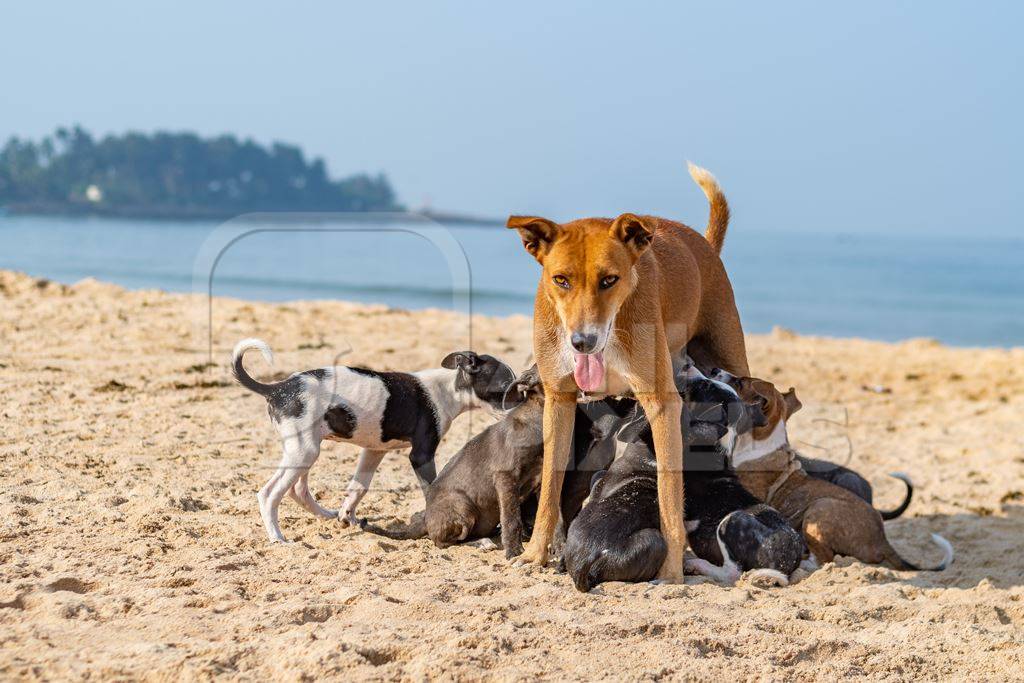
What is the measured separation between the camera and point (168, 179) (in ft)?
293

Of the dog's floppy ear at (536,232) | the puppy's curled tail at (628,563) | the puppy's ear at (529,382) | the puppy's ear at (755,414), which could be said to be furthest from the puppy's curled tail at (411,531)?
the puppy's ear at (755,414)

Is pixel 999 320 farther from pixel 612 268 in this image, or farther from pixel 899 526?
pixel 612 268

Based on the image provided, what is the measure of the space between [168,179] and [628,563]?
296ft

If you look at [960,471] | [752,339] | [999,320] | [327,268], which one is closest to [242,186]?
[327,268]

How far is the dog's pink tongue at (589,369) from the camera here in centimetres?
536

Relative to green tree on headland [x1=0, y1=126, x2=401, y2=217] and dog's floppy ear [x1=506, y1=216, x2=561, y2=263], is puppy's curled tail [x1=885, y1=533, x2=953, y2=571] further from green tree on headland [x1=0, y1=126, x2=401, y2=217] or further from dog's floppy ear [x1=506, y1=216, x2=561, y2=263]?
green tree on headland [x1=0, y1=126, x2=401, y2=217]

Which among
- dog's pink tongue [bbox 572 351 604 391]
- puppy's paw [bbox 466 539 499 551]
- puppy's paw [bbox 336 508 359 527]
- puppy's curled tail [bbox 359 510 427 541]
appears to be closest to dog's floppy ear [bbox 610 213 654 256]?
dog's pink tongue [bbox 572 351 604 391]

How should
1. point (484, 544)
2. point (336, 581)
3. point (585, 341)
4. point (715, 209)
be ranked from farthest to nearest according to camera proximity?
point (715, 209)
point (484, 544)
point (336, 581)
point (585, 341)

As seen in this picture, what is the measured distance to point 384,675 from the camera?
4012 millimetres

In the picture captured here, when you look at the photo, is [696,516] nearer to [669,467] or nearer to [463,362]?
[669,467]

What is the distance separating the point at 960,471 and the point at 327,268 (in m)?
26.2

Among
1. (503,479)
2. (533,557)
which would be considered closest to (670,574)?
(533,557)

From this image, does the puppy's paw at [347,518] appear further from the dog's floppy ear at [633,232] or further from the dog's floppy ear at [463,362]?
the dog's floppy ear at [633,232]

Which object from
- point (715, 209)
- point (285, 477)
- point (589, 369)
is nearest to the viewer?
point (589, 369)
